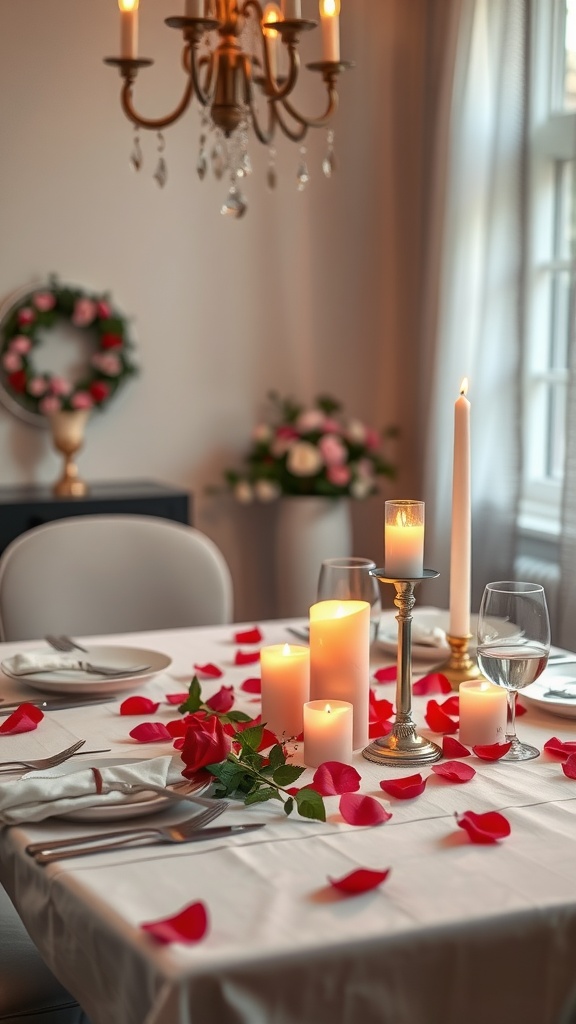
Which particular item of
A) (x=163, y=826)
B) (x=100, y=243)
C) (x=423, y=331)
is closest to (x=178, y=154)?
(x=100, y=243)

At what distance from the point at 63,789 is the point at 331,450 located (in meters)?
2.43

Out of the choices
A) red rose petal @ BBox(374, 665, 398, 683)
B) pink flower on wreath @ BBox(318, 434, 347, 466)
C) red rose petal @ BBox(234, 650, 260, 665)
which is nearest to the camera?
red rose petal @ BBox(374, 665, 398, 683)

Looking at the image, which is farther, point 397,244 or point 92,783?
point 397,244

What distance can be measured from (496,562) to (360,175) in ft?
4.29

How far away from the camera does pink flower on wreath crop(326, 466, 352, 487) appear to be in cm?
349

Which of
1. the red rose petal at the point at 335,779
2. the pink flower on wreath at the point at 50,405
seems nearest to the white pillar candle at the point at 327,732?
the red rose petal at the point at 335,779

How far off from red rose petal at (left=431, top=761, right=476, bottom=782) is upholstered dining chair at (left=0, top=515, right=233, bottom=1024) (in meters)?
0.99

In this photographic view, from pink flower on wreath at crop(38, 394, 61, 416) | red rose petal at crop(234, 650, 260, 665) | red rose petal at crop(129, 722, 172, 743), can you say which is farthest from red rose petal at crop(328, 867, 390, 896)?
pink flower on wreath at crop(38, 394, 61, 416)

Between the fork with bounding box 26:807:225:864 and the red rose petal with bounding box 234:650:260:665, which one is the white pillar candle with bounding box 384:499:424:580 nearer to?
the fork with bounding box 26:807:225:864

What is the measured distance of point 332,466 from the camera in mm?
3510

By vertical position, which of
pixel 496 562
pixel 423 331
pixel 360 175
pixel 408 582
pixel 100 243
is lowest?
pixel 496 562

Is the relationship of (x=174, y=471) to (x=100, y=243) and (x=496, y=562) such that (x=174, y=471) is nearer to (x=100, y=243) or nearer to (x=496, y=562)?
(x=100, y=243)

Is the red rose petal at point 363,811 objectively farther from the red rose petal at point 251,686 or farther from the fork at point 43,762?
the red rose petal at point 251,686

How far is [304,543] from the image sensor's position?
11.6 feet
